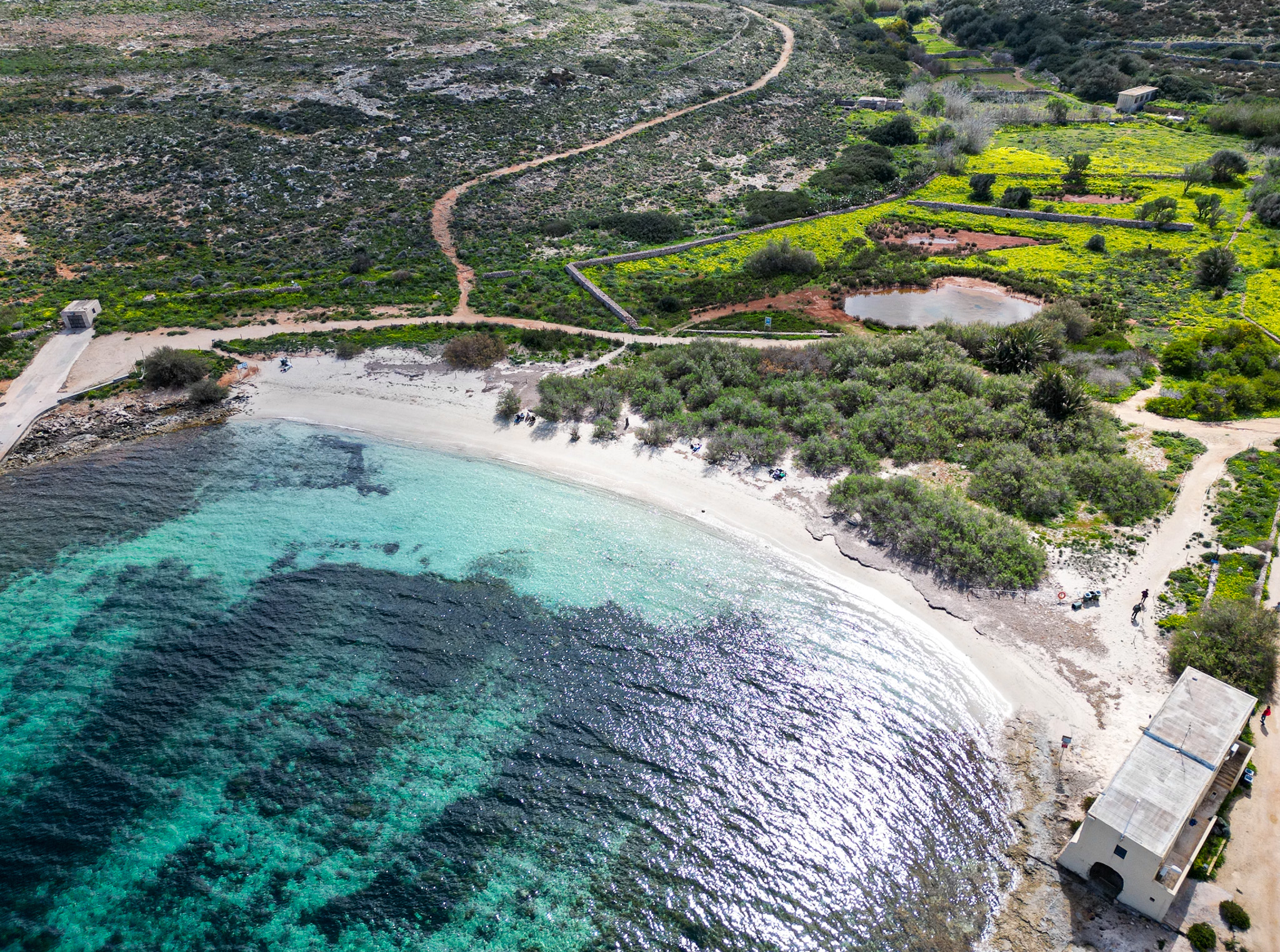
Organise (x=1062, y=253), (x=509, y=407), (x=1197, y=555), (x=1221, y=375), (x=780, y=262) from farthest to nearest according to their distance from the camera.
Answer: (x=1062, y=253), (x=780, y=262), (x=1221, y=375), (x=509, y=407), (x=1197, y=555)

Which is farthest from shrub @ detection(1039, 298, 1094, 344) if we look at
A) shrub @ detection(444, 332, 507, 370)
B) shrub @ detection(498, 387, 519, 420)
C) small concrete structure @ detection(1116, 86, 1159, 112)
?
small concrete structure @ detection(1116, 86, 1159, 112)

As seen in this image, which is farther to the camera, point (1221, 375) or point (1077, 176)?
point (1077, 176)

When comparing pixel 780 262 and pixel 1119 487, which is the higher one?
pixel 780 262

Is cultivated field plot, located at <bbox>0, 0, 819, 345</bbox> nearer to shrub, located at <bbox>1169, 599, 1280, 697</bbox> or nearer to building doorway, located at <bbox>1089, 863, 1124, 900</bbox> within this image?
shrub, located at <bbox>1169, 599, 1280, 697</bbox>

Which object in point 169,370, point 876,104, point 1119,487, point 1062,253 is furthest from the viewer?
point 876,104

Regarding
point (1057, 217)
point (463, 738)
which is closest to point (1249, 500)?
point (463, 738)

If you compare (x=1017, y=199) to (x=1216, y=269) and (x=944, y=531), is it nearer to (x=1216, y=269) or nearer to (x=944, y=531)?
(x=1216, y=269)
